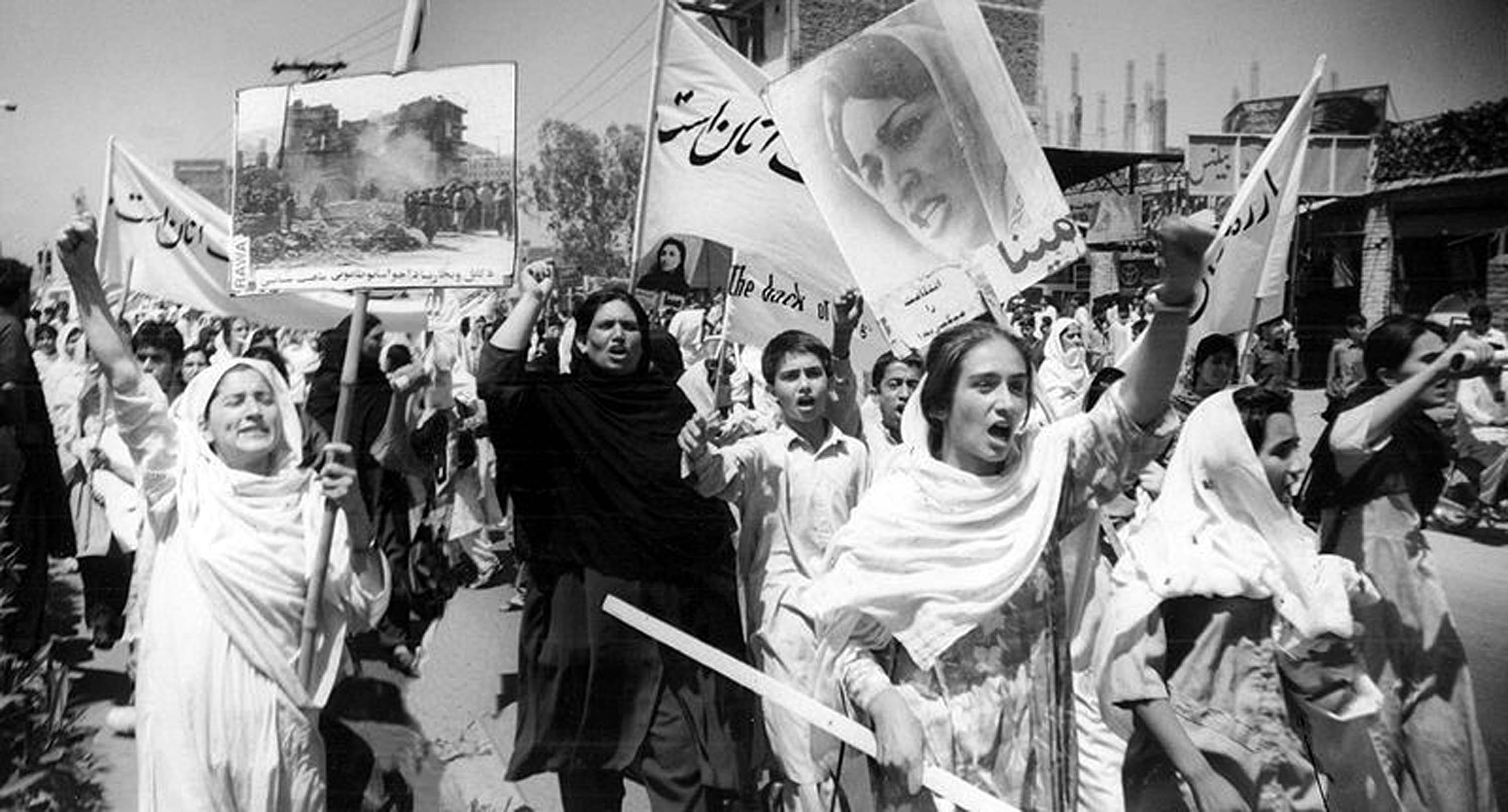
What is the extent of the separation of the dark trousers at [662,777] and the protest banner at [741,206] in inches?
42.2

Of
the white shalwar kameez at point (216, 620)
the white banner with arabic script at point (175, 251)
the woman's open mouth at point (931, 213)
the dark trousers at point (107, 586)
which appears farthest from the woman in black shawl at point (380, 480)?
the woman's open mouth at point (931, 213)

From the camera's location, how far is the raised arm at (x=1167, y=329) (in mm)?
1879

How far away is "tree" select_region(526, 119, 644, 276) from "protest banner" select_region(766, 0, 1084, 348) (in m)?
0.72

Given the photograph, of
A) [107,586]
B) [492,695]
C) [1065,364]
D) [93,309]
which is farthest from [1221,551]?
[107,586]

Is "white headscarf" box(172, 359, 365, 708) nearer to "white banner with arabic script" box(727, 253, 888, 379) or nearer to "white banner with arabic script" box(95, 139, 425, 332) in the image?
"white banner with arabic script" box(95, 139, 425, 332)

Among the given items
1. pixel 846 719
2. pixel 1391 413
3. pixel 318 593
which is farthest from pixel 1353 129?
pixel 318 593

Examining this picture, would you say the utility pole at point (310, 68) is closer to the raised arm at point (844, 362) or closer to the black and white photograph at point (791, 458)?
the black and white photograph at point (791, 458)

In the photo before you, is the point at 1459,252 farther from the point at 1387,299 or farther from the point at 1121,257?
the point at 1121,257

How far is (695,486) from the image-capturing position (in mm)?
3035

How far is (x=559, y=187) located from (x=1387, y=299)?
2.30 meters

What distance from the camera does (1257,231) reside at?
301 cm

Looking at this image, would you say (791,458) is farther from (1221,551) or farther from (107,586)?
(107,586)

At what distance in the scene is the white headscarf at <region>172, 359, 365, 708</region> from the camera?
2.45 m

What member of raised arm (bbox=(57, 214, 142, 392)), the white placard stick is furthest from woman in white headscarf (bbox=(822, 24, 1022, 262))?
raised arm (bbox=(57, 214, 142, 392))
